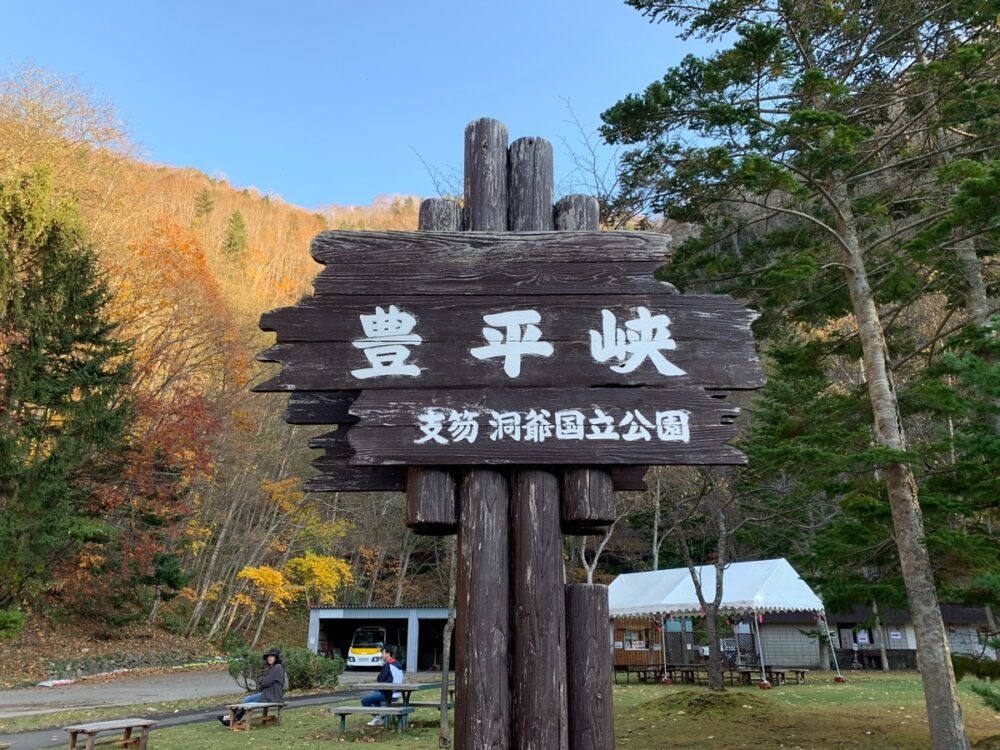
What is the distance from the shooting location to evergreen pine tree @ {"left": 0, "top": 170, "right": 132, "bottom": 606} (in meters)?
17.4

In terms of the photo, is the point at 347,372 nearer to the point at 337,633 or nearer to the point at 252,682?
the point at 252,682

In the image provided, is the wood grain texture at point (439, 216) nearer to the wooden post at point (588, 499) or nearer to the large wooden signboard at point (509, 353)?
the large wooden signboard at point (509, 353)

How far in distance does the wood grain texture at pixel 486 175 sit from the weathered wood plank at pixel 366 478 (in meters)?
1.23

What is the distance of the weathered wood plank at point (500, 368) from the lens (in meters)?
2.95

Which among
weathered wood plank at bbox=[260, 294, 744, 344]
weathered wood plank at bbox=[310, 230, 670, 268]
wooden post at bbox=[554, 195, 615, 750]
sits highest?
weathered wood plank at bbox=[310, 230, 670, 268]

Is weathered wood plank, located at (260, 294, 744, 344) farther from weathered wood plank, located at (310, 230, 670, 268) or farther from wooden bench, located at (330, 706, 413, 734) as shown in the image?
wooden bench, located at (330, 706, 413, 734)

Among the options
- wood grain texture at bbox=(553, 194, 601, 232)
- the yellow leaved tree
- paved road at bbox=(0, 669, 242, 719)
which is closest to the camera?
wood grain texture at bbox=(553, 194, 601, 232)

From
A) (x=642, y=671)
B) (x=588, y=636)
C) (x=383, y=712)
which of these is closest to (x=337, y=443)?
(x=588, y=636)

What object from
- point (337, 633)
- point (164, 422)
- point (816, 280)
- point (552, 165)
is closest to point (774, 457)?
point (816, 280)

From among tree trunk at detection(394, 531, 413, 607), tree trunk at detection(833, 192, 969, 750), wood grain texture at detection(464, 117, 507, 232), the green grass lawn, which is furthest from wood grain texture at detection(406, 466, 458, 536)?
tree trunk at detection(394, 531, 413, 607)

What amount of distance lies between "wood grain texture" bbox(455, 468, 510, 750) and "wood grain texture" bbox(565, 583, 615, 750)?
0.90 feet

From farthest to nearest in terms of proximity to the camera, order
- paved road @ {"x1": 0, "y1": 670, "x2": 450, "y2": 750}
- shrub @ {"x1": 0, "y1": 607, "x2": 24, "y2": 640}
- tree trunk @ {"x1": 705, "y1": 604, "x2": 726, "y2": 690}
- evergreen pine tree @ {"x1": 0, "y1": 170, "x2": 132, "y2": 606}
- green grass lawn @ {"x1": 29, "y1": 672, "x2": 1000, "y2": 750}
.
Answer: evergreen pine tree @ {"x1": 0, "y1": 170, "x2": 132, "y2": 606} → shrub @ {"x1": 0, "y1": 607, "x2": 24, "y2": 640} → tree trunk @ {"x1": 705, "y1": 604, "x2": 726, "y2": 690} → paved road @ {"x1": 0, "y1": 670, "x2": 450, "y2": 750} → green grass lawn @ {"x1": 29, "y1": 672, "x2": 1000, "y2": 750}

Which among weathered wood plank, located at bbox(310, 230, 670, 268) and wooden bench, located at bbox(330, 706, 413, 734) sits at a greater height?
weathered wood plank, located at bbox(310, 230, 670, 268)

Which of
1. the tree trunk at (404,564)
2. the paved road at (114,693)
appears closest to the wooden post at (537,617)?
the paved road at (114,693)
